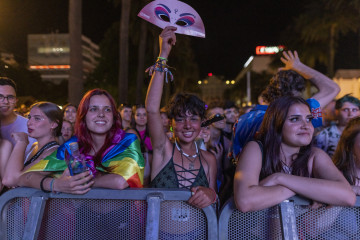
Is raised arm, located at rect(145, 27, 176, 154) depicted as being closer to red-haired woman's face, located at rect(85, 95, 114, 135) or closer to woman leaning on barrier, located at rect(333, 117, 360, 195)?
red-haired woman's face, located at rect(85, 95, 114, 135)

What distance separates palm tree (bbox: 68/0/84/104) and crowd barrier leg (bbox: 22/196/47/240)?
796cm

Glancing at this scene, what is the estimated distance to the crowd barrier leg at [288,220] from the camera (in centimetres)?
187

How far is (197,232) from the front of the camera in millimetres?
2021

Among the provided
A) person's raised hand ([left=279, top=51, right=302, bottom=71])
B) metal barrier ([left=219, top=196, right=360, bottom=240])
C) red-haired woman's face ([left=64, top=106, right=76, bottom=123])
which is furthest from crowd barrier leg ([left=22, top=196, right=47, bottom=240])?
red-haired woman's face ([left=64, top=106, right=76, bottom=123])

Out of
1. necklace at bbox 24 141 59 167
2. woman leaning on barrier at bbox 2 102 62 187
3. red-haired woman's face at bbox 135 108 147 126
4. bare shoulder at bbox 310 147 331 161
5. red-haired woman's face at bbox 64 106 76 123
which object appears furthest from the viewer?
red-haired woman's face at bbox 135 108 147 126

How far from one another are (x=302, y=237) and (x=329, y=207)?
244 mm

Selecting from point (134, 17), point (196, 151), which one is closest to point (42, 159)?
point (196, 151)

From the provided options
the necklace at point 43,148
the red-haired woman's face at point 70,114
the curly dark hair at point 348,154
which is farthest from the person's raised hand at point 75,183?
the red-haired woman's face at point 70,114

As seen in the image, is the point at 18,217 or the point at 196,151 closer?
the point at 18,217

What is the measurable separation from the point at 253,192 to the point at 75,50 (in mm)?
8999

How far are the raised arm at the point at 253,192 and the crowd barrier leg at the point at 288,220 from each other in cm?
5

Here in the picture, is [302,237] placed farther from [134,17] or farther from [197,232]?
[134,17]

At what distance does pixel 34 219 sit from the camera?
2.01 meters

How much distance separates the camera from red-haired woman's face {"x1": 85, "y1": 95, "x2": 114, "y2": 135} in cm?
266
